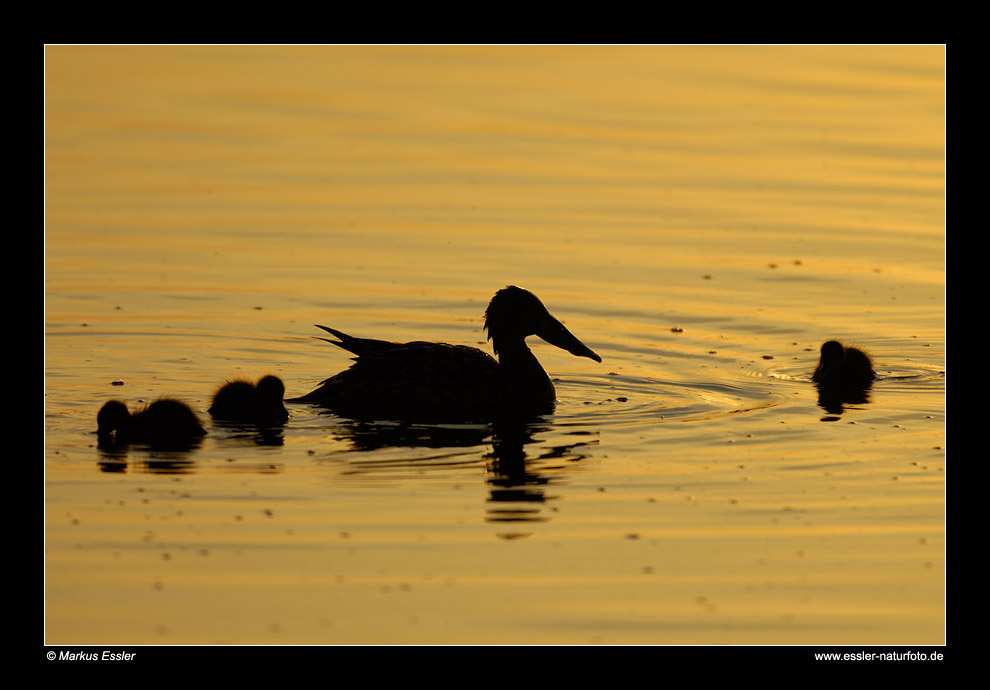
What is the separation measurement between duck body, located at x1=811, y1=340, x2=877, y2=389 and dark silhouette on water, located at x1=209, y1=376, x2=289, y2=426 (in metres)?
3.74

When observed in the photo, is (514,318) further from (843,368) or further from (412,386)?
(843,368)

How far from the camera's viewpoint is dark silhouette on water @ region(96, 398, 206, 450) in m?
9.62

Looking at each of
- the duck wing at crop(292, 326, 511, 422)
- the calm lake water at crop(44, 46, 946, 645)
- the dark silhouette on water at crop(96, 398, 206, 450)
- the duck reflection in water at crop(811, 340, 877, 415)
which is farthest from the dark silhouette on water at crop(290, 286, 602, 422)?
the duck reflection in water at crop(811, 340, 877, 415)

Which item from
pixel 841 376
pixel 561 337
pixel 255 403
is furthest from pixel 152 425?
pixel 841 376

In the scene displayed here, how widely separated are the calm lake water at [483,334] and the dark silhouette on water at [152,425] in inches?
6.4

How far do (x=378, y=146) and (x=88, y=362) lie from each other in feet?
25.4

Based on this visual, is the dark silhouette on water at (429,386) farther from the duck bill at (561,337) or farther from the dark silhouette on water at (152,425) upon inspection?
the dark silhouette on water at (152,425)

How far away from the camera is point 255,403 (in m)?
10.3

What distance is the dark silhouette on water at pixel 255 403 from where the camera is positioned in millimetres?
10227

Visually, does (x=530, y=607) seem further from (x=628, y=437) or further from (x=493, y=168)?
(x=493, y=168)

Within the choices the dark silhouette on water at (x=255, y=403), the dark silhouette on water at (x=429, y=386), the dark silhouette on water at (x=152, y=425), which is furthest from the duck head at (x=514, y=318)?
the dark silhouette on water at (x=152, y=425)

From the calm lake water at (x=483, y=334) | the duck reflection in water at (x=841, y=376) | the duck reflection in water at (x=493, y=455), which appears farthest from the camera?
the duck reflection in water at (x=841, y=376)

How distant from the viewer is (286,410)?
10.5 meters

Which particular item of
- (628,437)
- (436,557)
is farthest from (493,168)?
(436,557)
